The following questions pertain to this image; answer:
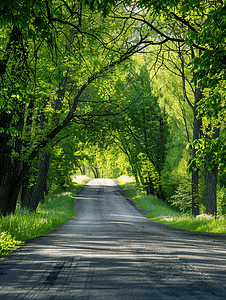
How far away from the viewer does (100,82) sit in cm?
1143

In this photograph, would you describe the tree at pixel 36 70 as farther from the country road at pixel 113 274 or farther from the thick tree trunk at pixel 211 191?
the thick tree trunk at pixel 211 191

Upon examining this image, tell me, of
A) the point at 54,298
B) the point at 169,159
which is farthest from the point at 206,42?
the point at 169,159

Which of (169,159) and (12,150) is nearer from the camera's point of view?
(12,150)

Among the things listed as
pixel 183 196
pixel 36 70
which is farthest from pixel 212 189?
pixel 36 70

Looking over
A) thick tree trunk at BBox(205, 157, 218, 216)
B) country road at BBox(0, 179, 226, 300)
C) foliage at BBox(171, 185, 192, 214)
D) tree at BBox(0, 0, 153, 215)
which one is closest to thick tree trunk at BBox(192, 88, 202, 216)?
thick tree trunk at BBox(205, 157, 218, 216)

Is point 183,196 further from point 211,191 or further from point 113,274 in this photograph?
point 113,274

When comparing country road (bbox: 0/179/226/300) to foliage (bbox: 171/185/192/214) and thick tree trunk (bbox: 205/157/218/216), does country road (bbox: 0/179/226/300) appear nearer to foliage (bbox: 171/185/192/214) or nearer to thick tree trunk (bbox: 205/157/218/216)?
thick tree trunk (bbox: 205/157/218/216)

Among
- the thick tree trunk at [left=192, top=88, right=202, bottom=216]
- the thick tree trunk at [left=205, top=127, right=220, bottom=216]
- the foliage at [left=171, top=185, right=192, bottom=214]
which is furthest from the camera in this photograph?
the foliage at [left=171, top=185, right=192, bottom=214]

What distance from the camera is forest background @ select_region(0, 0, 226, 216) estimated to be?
6270mm

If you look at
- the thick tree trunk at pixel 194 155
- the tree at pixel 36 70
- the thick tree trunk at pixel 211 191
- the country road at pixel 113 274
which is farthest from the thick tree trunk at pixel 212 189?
the country road at pixel 113 274

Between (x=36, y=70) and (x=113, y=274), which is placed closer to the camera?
(x=113, y=274)

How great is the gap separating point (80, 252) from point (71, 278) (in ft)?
5.49

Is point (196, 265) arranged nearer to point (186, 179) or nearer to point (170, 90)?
point (170, 90)

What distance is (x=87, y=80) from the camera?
34.2 feet
